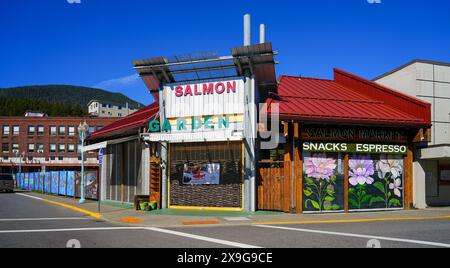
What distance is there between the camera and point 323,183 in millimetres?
19219

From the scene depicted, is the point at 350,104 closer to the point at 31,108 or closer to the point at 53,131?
the point at 53,131

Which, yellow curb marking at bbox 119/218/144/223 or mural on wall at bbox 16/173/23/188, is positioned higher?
yellow curb marking at bbox 119/218/144/223

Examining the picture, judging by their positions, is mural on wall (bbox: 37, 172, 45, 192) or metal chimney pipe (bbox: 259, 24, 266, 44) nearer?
metal chimney pipe (bbox: 259, 24, 266, 44)

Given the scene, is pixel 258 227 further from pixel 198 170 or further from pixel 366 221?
pixel 198 170

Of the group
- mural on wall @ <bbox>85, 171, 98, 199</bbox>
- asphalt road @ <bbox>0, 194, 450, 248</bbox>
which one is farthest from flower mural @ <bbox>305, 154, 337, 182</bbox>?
mural on wall @ <bbox>85, 171, 98, 199</bbox>

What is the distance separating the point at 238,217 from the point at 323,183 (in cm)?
463

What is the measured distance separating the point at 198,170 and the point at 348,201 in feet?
23.1

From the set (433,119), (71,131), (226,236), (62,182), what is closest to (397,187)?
(433,119)

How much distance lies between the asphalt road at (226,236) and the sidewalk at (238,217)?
135cm

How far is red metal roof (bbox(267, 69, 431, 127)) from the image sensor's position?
19.2m

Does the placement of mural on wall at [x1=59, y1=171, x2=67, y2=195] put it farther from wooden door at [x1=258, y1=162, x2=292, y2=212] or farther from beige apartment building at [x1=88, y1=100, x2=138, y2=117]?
beige apartment building at [x1=88, y1=100, x2=138, y2=117]

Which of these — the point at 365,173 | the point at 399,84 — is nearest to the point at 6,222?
the point at 365,173

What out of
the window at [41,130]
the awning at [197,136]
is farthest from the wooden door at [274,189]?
the window at [41,130]

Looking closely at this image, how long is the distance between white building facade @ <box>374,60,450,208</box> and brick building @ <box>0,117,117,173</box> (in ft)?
233
